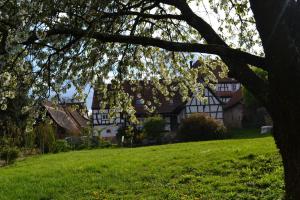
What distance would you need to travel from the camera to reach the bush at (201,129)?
140 feet

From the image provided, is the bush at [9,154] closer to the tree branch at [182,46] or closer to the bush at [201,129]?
the bush at [201,129]

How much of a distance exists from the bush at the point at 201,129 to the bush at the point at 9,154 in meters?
19.0

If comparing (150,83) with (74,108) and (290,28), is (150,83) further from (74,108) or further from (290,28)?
(290,28)

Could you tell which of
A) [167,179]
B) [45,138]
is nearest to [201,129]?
[45,138]

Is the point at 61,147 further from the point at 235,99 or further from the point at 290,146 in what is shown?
→ the point at 290,146

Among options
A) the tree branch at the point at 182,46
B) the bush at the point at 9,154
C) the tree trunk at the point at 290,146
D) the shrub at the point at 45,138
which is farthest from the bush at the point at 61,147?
the tree trunk at the point at 290,146

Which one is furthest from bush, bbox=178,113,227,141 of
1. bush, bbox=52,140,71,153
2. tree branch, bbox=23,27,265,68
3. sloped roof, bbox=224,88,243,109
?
tree branch, bbox=23,27,265,68

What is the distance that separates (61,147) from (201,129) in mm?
11820

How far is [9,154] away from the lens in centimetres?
2664

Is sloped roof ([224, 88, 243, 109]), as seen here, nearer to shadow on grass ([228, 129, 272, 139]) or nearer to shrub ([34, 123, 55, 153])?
shadow on grass ([228, 129, 272, 139])

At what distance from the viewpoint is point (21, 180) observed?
16.2 m

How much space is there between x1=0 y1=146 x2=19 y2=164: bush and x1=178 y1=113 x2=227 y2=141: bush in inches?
746

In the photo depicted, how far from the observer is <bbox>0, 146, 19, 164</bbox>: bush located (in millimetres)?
26656

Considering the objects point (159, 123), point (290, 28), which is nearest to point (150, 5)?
point (290, 28)
